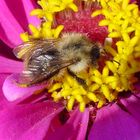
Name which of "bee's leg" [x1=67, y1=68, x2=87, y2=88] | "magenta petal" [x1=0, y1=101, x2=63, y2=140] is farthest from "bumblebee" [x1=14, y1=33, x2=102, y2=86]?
"magenta petal" [x1=0, y1=101, x2=63, y2=140]

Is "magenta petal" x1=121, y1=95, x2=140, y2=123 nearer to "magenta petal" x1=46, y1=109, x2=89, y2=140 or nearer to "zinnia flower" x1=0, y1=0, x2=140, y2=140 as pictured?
"zinnia flower" x1=0, y1=0, x2=140, y2=140

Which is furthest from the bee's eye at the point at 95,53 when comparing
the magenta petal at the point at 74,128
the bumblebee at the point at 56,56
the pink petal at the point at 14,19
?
the pink petal at the point at 14,19

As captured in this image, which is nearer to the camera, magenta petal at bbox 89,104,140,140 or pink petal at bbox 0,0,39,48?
magenta petal at bbox 89,104,140,140

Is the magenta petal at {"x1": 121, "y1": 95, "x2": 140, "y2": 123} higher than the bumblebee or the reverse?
the reverse

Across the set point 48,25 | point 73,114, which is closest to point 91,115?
point 73,114

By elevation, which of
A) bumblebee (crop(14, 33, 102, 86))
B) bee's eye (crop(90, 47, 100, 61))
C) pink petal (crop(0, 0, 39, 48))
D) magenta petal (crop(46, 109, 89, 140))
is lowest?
magenta petal (crop(46, 109, 89, 140))

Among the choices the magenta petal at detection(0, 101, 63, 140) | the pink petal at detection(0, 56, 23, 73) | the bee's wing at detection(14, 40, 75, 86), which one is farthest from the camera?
the pink petal at detection(0, 56, 23, 73)
